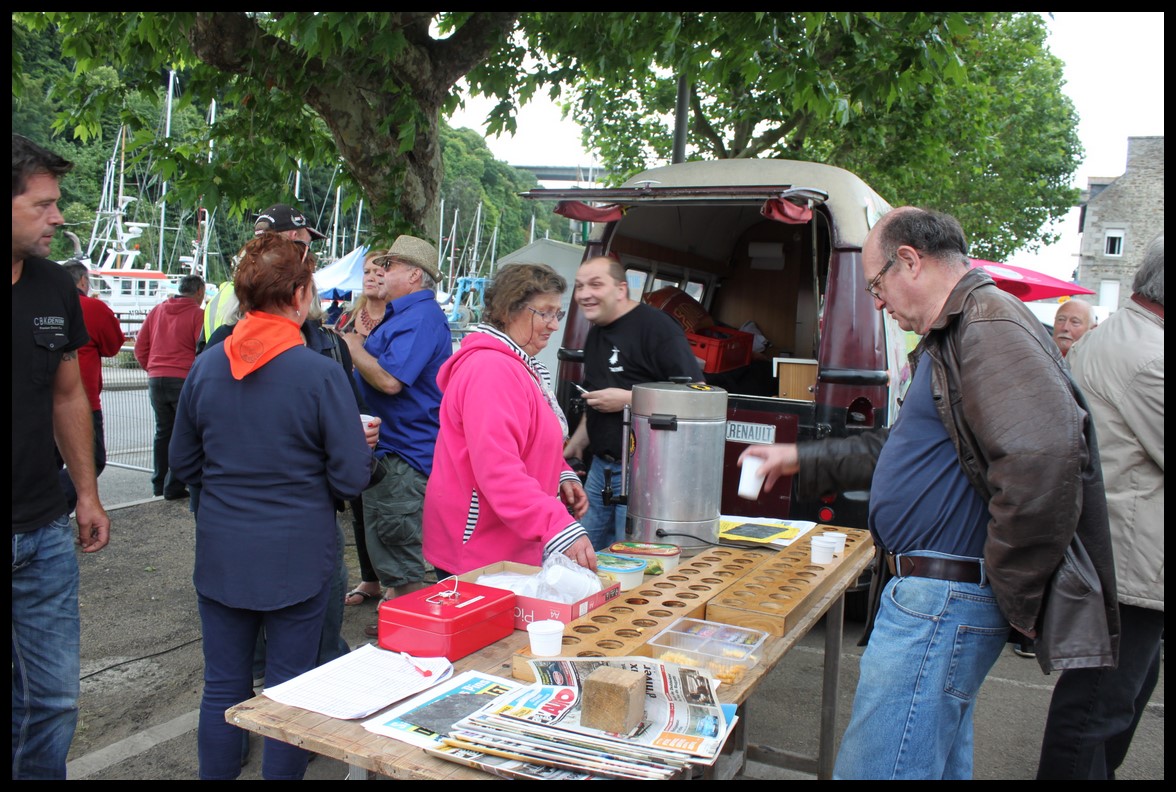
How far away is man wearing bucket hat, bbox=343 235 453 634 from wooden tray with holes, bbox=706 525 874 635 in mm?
2027

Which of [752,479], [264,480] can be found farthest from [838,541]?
[264,480]

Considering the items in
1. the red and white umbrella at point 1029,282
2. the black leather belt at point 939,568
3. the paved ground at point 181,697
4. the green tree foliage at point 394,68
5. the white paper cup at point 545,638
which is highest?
the green tree foliage at point 394,68

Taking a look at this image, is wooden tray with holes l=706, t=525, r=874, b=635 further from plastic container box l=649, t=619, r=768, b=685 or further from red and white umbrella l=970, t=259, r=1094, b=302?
red and white umbrella l=970, t=259, r=1094, b=302

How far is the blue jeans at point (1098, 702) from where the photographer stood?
2.89m

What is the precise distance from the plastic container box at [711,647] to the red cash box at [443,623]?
0.43m

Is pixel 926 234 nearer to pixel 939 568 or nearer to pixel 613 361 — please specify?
pixel 939 568

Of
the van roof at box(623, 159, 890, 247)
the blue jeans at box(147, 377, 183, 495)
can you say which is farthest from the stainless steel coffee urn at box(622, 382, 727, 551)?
the blue jeans at box(147, 377, 183, 495)

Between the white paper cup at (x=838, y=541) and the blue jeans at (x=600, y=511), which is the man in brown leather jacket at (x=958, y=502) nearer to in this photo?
the white paper cup at (x=838, y=541)

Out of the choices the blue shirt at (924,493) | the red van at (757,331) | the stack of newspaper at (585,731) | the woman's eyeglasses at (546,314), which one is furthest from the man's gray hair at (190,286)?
the blue shirt at (924,493)

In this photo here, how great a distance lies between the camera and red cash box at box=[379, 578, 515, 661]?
2199 millimetres

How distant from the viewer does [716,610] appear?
101 inches

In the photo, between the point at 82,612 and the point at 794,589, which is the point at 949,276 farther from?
the point at 82,612

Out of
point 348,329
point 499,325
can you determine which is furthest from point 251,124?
point 499,325
